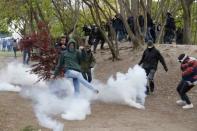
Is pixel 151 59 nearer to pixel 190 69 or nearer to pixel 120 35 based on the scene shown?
pixel 190 69

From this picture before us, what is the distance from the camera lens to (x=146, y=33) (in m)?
25.1

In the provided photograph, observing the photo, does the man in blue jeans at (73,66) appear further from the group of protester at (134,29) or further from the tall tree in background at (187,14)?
the tall tree in background at (187,14)

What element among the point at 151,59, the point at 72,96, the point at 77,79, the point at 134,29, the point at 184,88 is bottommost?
the point at 72,96

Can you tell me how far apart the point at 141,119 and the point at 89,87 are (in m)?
1.92

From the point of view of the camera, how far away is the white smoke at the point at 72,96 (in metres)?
12.5

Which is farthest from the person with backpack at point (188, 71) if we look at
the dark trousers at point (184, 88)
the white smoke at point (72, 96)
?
the white smoke at point (72, 96)

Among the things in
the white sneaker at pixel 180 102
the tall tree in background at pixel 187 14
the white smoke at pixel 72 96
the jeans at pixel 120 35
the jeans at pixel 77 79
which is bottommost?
the white sneaker at pixel 180 102

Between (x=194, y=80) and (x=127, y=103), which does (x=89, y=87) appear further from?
(x=194, y=80)

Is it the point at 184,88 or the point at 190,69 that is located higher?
the point at 190,69

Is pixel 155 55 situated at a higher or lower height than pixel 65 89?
higher

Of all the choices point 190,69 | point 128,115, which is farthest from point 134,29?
point 128,115

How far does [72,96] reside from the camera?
14562 mm

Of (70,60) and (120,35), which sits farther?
(120,35)

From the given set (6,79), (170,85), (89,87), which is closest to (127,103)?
(89,87)
